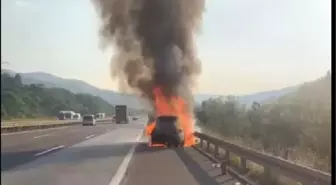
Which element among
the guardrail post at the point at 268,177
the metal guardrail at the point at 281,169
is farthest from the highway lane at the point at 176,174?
the guardrail post at the point at 268,177

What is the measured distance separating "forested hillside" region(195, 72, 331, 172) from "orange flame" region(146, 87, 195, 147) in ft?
11.5

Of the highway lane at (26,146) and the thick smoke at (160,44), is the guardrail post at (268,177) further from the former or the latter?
the thick smoke at (160,44)

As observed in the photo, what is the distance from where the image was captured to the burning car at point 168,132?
26.7 m

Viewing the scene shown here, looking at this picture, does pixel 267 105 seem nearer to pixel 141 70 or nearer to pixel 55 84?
pixel 141 70

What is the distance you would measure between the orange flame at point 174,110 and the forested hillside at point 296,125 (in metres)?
3.49

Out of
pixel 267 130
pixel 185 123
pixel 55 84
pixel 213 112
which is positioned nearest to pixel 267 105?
pixel 267 130

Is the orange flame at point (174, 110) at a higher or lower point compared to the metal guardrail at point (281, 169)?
higher

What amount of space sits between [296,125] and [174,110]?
1417 centimetres

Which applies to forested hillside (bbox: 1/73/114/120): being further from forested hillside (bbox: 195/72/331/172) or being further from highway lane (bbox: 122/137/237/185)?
forested hillside (bbox: 195/72/331/172)

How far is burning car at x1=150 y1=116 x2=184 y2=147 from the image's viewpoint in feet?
87.7

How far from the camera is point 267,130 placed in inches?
1041

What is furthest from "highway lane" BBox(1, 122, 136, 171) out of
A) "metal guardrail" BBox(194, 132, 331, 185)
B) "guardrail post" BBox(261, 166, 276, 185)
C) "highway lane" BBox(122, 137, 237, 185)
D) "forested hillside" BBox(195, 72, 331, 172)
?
"forested hillside" BBox(195, 72, 331, 172)

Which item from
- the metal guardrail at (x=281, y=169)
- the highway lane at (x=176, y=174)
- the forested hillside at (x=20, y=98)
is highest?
the forested hillside at (x=20, y=98)

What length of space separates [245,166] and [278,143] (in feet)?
30.6
